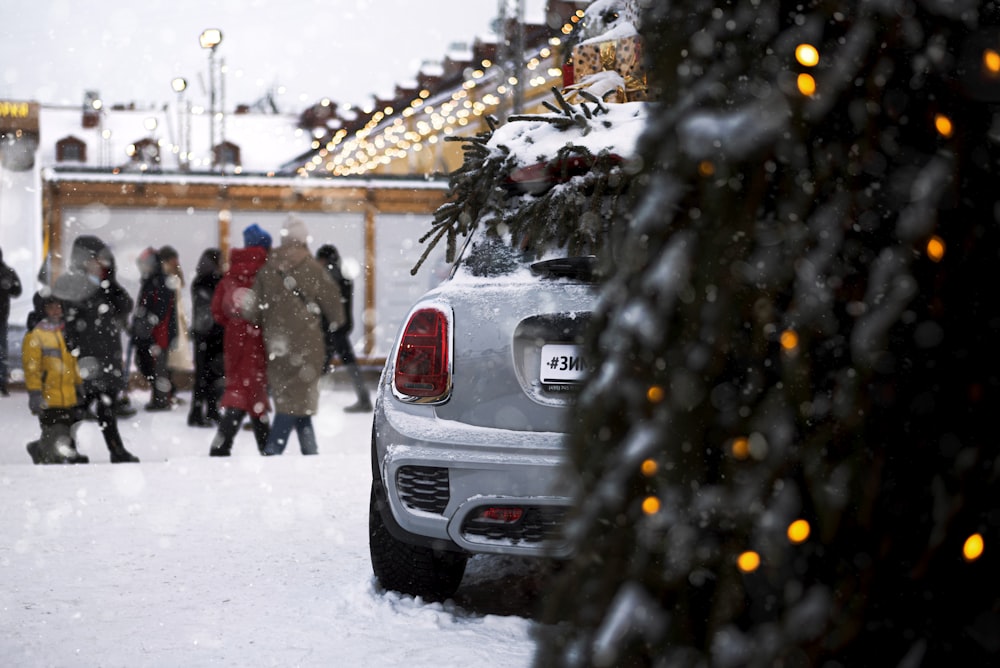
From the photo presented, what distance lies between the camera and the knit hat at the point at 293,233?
26.7ft

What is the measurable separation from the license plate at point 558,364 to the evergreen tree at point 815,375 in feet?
6.84

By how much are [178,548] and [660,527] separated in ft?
13.7

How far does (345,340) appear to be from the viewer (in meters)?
12.4

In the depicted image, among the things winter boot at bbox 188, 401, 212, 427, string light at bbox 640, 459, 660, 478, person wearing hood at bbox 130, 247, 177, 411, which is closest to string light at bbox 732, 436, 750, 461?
string light at bbox 640, 459, 660, 478

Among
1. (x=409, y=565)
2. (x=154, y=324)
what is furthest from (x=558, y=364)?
(x=154, y=324)

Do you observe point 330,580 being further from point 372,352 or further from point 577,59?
point 372,352

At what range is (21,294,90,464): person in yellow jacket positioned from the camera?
26.7 feet

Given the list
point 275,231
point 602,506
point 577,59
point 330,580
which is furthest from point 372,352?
point 602,506

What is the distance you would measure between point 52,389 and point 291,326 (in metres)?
1.89

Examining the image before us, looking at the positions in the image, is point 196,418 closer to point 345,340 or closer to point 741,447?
point 345,340

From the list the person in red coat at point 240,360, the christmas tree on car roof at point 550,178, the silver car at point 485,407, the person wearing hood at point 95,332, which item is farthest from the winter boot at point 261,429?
the silver car at point 485,407

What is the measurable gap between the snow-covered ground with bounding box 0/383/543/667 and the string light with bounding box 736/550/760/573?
0.79 metres

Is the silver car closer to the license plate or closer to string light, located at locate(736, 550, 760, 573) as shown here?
the license plate

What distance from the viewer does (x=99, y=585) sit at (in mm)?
4621
